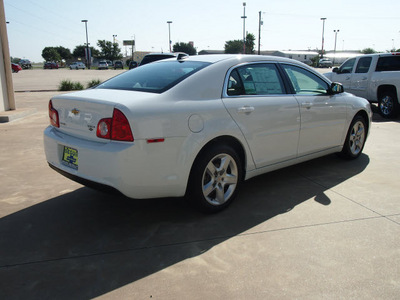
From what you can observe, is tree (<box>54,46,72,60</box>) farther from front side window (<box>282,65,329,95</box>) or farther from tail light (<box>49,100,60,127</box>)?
tail light (<box>49,100,60,127</box>)

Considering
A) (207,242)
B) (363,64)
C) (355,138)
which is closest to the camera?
(207,242)

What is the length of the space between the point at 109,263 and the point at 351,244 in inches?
80.6

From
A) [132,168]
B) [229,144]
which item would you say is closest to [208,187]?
[229,144]

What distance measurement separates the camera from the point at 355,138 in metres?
5.70

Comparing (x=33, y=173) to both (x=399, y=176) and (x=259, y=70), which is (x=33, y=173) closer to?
(x=259, y=70)

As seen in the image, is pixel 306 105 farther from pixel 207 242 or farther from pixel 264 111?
pixel 207 242

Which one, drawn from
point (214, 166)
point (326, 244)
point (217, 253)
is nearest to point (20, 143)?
point (214, 166)

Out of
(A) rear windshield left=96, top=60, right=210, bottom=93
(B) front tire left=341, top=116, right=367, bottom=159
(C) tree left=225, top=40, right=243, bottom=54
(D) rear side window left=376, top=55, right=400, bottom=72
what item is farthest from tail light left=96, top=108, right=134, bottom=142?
(C) tree left=225, top=40, right=243, bottom=54

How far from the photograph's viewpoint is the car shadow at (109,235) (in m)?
2.63

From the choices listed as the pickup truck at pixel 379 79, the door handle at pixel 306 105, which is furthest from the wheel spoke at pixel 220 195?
the pickup truck at pixel 379 79

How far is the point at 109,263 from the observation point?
112 inches

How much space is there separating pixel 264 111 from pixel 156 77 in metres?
1.23

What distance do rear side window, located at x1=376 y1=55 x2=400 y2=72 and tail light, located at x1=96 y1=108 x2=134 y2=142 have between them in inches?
392

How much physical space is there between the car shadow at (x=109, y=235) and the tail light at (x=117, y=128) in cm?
93
